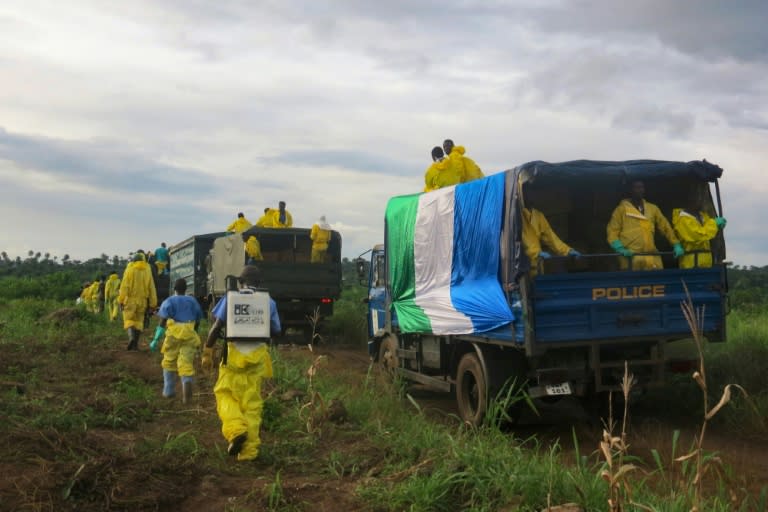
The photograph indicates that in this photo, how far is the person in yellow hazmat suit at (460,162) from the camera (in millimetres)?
10633

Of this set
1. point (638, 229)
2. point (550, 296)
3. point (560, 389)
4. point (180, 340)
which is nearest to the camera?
→ point (550, 296)

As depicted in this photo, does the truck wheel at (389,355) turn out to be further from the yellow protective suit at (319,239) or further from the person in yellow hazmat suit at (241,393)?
the yellow protective suit at (319,239)

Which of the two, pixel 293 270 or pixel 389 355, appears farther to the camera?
pixel 293 270

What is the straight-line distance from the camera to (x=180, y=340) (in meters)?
8.89

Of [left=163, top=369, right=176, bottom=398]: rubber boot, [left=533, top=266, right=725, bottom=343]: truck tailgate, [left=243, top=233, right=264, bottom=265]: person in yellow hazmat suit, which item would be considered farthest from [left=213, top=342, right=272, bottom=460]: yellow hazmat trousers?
[left=243, top=233, right=264, bottom=265]: person in yellow hazmat suit

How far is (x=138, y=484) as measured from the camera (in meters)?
5.24

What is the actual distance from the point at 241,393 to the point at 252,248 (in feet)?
29.3

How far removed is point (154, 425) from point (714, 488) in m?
5.11

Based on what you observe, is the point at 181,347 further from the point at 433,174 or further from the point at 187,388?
the point at 433,174

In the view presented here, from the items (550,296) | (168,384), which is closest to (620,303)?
(550,296)

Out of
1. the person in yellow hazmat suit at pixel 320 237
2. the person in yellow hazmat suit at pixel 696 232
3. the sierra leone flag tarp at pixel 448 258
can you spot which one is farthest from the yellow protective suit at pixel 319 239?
the person in yellow hazmat suit at pixel 696 232

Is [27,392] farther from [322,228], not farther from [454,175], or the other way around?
[322,228]

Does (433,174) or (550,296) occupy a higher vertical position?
(433,174)

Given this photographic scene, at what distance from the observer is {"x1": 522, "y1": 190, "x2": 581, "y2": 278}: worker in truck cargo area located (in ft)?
23.5
